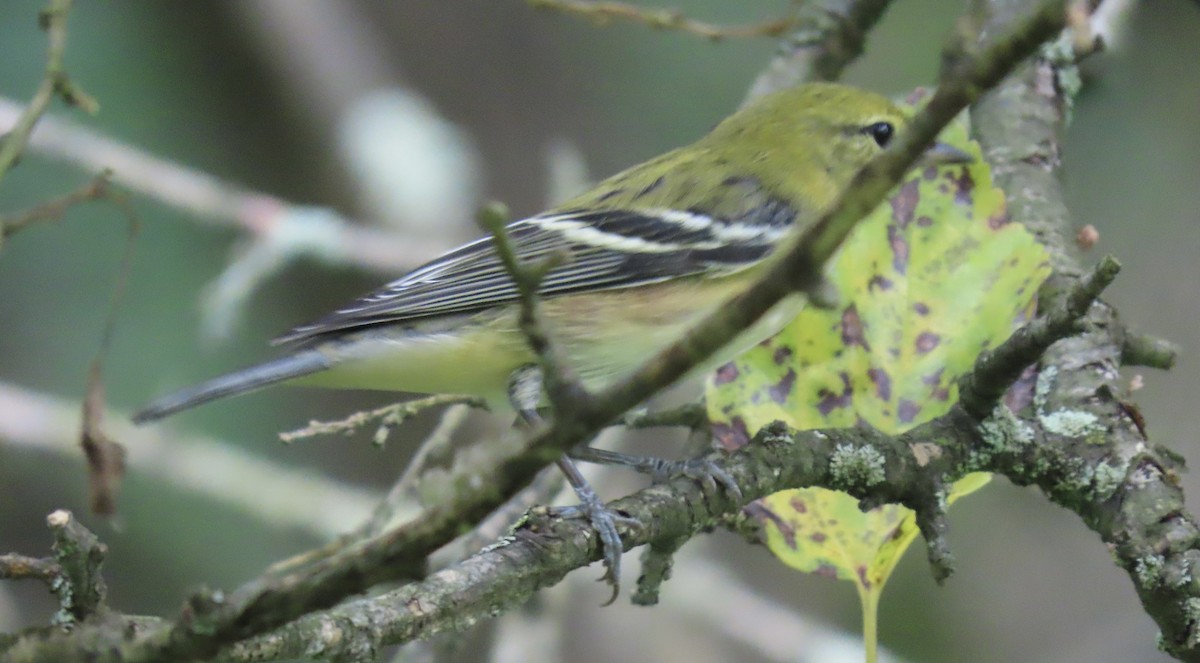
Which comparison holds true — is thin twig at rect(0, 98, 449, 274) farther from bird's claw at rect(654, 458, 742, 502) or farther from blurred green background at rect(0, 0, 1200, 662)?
bird's claw at rect(654, 458, 742, 502)

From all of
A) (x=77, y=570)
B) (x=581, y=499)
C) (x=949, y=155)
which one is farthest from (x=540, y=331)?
(x=949, y=155)

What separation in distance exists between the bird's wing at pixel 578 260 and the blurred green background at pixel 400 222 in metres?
1.75

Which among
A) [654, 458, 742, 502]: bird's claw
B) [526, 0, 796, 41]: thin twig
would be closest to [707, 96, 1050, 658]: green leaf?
[654, 458, 742, 502]: bird's claw

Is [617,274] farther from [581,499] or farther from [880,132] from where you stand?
[880,132]

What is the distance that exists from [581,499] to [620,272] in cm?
81

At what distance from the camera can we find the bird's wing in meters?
2.71

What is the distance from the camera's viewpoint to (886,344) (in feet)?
7.05

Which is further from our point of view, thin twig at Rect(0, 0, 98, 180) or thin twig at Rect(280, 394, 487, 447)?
thin twig at Rect(280, 394, 487, 447)

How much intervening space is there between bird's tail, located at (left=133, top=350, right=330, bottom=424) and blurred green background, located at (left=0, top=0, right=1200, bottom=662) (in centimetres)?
213

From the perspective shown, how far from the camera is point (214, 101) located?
18.9ft

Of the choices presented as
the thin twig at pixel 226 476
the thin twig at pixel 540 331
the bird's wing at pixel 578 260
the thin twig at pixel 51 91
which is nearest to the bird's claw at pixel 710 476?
the bird's wing at pixel 578 260

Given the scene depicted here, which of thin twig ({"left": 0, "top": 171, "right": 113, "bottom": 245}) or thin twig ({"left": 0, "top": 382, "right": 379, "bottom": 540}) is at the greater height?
thin twig ({"left": 0, "top": 382, "right": 379, "bottom": 540})

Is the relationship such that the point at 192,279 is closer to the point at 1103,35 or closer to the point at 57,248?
the point at 57,248

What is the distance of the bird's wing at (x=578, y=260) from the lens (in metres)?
2.71
